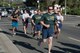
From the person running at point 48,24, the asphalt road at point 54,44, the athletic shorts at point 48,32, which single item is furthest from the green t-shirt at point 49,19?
the asphalt road at point 54,44

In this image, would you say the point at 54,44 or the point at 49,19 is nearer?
the point at 49,19

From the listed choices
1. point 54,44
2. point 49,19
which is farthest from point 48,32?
point 54,44

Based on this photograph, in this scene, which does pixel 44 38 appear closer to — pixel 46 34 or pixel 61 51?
pixel 46 34

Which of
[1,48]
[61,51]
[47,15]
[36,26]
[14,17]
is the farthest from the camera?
[14,17]

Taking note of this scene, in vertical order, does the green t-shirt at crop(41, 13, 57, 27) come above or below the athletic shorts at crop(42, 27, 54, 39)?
above

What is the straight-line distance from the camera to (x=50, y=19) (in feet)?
41.5

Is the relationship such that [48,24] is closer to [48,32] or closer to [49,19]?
[49,19]

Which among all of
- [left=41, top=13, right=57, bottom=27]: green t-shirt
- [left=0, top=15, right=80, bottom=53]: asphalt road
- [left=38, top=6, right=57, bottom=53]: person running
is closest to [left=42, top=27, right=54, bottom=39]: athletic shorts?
[left=38, top=6, right=57, bottom=53]: person running

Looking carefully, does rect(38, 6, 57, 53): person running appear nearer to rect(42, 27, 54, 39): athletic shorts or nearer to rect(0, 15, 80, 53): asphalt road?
rect(42, 27, 54, 39): athletic shorts

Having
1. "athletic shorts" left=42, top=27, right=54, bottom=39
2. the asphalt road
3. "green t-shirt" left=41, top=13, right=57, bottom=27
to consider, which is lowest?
the asphalt road

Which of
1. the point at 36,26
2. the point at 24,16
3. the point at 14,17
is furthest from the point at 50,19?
the point at 24,16

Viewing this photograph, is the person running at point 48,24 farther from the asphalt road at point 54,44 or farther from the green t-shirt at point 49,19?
the asphalt road at point 54,44

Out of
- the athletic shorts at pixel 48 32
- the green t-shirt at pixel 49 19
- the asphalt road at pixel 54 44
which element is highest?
the green t-shirt at pixel 49 19

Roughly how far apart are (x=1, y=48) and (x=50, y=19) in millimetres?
3195
